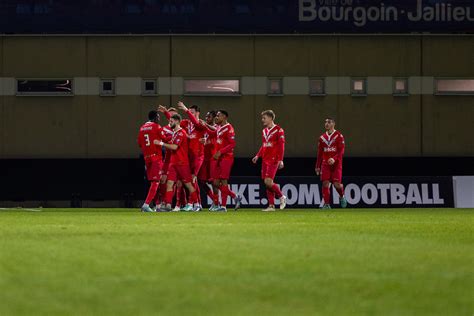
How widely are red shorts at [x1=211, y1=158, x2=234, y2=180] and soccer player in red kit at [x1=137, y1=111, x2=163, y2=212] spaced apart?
4.98ft

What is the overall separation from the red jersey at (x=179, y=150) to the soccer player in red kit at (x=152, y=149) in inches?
12.8

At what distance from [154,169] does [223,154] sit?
5.82ft

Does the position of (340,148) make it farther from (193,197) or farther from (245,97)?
(245,97)

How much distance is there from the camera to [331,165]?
93.1 feet

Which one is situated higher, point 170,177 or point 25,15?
point 25,15

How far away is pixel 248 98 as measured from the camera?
35688mm

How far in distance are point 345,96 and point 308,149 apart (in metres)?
1.98

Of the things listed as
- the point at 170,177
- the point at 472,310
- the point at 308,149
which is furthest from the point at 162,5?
the point at 472,310

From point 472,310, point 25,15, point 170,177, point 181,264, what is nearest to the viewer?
point 472,310

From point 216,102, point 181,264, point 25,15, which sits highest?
point 25,15

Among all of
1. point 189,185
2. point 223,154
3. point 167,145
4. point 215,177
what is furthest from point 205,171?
point 167,145

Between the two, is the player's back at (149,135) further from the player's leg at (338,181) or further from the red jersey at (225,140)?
the player's leg at (338,181)

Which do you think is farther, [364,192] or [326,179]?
[364,192]

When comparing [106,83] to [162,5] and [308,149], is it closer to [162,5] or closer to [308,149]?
[162,5]
